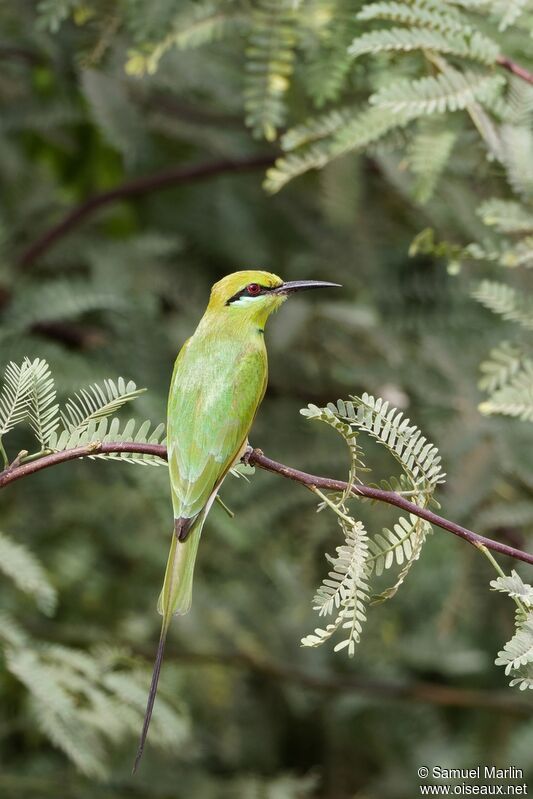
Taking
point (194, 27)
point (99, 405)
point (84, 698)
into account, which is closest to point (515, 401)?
point (99, 405)

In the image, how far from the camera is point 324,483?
5.95ft

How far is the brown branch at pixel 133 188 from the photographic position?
4371 mm

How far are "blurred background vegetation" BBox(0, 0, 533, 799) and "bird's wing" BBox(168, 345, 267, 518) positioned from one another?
80cm

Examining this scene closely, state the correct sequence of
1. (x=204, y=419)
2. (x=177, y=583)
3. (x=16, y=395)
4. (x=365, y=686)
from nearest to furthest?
(x=16, y=395) → (x=177, y=583) → (x=204, y=419) → (x=365, y=686)

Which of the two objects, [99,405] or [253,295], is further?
[253,295]

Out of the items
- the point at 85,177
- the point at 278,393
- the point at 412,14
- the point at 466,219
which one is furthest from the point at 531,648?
the point at 85,177

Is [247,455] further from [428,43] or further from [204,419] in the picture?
[428,43]

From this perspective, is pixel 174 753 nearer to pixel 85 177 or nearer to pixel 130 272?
pixel 130 272

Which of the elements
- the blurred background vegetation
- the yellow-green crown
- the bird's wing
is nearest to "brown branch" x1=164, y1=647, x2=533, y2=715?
the blurred background vegetation

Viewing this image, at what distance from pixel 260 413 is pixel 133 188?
105cm

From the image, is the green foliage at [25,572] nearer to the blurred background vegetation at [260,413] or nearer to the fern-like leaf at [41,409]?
the blurred background vegetation at [260,413]

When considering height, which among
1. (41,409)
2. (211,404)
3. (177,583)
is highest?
(211,404)

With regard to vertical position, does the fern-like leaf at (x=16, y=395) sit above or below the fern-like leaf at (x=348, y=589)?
above

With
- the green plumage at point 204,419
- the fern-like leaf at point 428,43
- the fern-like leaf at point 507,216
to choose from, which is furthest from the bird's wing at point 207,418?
the fern-like leaf at point 428,43
